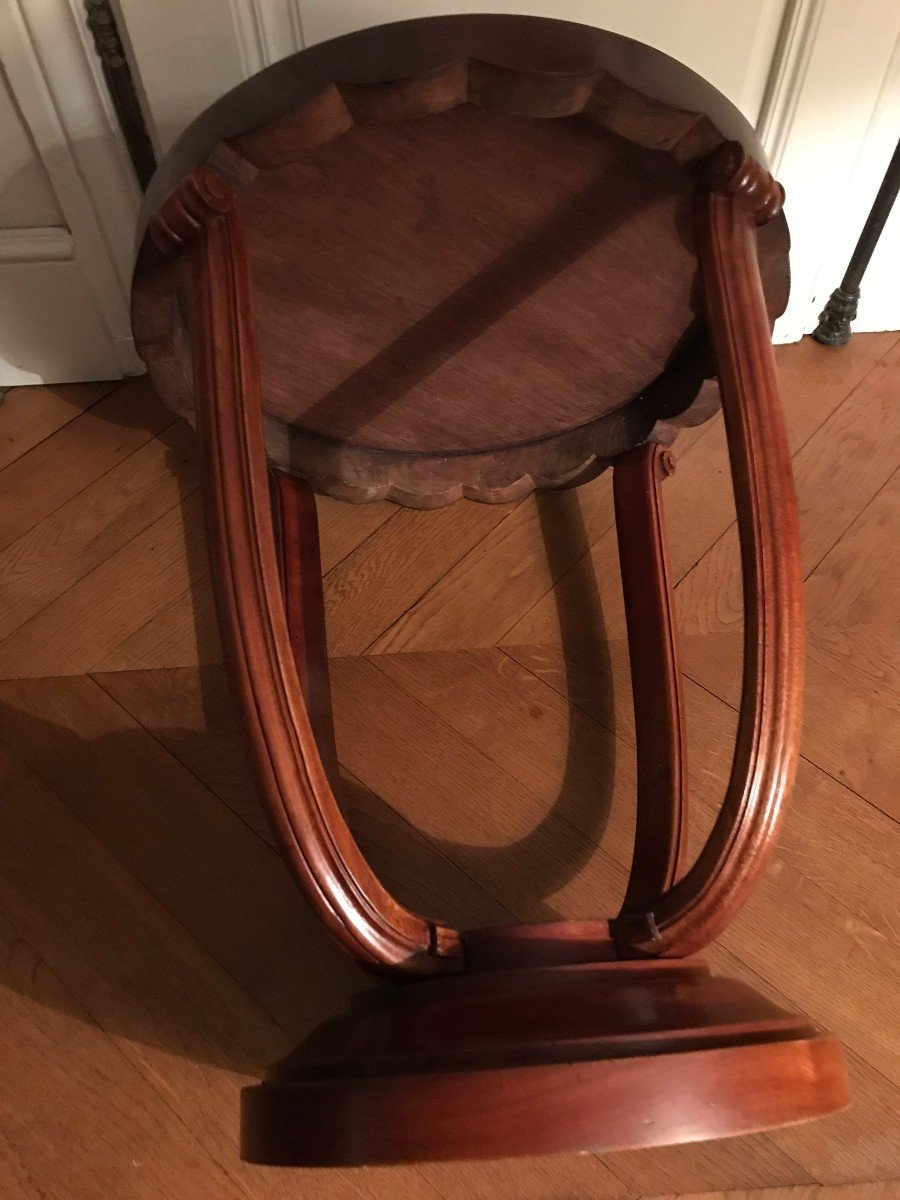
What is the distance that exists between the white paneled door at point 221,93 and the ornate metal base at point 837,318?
46mm

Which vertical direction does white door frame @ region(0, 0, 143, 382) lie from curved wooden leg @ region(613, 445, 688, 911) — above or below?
above

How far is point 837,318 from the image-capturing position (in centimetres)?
115

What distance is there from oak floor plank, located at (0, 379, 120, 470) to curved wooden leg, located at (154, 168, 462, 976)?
62cm

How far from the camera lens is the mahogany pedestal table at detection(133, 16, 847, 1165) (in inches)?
17.0

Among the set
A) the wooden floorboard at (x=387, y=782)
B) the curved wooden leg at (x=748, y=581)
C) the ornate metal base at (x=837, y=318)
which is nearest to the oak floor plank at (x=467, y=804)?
the wooden floorboard at (x=387, y=782)

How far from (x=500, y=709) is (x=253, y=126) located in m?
0.58

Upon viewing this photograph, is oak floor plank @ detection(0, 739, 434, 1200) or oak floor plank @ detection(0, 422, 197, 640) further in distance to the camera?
oak floor plank @ detection(0, 422, 197, 640)

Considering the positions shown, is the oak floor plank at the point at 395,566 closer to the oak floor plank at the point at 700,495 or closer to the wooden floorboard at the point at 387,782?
the wooden floorboard at the point at 387,782

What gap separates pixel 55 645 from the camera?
97 centimetres

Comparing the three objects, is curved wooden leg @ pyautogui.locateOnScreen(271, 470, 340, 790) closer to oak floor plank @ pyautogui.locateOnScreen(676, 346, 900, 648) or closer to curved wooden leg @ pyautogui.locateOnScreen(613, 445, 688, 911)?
curved wooden leg @ pyautogui.locateOnScreen(613, 445, 688, 911)

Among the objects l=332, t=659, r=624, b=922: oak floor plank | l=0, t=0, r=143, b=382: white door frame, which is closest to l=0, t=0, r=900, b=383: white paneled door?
l=0, t=0, r=143, b=382: white door frame

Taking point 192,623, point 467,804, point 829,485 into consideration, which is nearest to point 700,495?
point 829,485

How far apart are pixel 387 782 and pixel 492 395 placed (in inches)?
15.2

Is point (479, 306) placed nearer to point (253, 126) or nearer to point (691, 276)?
point (691, 276)
